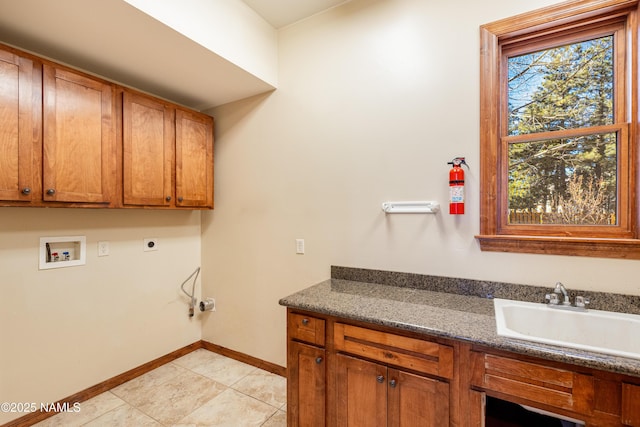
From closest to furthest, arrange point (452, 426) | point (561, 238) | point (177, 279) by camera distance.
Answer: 1. point (452, 426)
2. point (561, 238)
3. point (177, 279)

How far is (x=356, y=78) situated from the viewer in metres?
2.11

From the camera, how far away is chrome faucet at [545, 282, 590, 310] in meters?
1.42

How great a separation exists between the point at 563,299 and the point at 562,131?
885mm

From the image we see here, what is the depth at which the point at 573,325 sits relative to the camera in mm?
1418

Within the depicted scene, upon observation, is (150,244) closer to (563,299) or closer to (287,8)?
(287,8)

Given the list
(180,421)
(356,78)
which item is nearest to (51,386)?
(180,421)

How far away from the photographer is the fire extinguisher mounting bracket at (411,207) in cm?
182

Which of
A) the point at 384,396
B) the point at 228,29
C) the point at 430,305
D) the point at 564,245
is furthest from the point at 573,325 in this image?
the point at 228,29

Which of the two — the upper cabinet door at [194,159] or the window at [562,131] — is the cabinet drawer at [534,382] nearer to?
the window at [562,131]

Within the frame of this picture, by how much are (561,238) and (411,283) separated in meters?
0.82

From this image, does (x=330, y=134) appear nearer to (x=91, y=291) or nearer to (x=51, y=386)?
(x=91, y=291)

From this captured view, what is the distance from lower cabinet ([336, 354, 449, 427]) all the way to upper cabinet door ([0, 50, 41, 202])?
1.99m

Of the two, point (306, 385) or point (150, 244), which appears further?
point (150, 244)

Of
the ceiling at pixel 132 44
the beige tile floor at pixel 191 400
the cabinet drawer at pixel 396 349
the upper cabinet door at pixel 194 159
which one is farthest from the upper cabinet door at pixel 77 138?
the cabinet drawer at pixel 396 349
